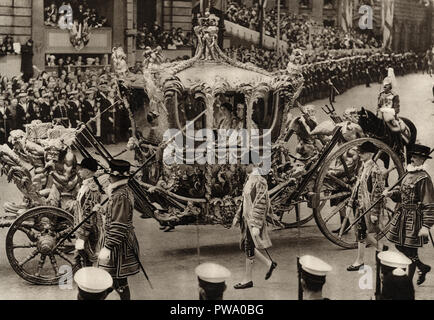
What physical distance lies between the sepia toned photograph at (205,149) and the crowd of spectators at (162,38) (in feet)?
0.05

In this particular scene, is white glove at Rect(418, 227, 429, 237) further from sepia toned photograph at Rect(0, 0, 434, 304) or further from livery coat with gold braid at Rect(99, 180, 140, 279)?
livery coat with gold braid at Rect(99, 180, 140, 279)

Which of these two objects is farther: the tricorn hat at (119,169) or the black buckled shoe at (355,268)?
the black buckled shoe at (355,268)

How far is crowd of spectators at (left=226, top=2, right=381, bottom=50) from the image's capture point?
7.63 m

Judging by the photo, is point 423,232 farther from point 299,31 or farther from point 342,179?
point 299,31

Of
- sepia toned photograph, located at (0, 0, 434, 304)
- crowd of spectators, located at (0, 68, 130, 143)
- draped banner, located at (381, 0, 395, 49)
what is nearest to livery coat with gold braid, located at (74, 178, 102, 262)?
sepia toned photograph, located at (0, 0, 434, 304)

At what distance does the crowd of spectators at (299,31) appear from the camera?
763cm

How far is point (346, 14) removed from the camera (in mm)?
7836

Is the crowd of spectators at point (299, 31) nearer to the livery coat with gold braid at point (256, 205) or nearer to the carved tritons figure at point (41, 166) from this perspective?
the livery coat with gold braid at point (256, 205)

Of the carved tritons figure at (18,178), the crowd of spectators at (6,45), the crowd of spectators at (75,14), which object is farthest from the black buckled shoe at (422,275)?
the crowd of spectators at (6,45)

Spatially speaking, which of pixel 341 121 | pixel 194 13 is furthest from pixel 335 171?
pixel 194 13

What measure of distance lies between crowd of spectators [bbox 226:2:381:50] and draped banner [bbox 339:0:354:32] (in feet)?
0.22

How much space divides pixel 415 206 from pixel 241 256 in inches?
67.2

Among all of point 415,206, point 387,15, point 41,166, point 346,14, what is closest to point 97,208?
point 41,166

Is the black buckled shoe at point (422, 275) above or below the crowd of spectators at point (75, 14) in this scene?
below
